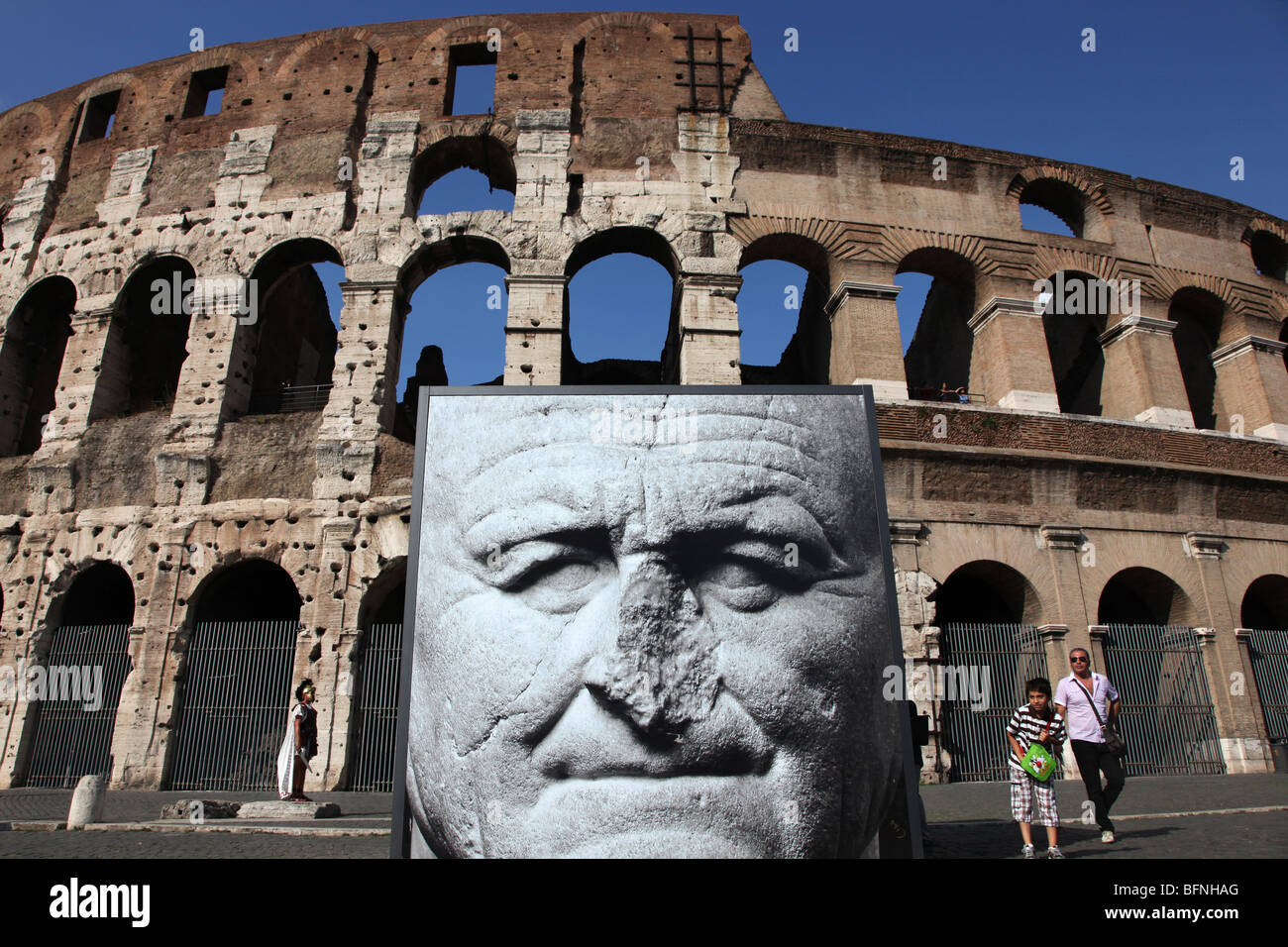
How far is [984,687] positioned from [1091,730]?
4279mm

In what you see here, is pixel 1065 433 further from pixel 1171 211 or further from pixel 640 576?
pixel 640 576

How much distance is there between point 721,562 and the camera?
2.97 metres

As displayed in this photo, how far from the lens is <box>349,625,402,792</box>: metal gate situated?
8.51 meters

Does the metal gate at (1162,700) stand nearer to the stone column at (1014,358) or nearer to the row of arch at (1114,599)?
the row of arch at (1114,599)

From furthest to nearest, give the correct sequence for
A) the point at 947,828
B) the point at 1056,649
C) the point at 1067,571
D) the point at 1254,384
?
the point at 1254,384
the point at 1067,571
the point at 1056,649
the point at 947,828

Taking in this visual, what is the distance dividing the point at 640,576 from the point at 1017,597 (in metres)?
8.15

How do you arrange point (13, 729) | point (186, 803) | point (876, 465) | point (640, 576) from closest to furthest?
1. point (640, 576)
2. point (876, 465)
3. point (186, 803)
4. point (13, 729)

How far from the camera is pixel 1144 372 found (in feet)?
34.9

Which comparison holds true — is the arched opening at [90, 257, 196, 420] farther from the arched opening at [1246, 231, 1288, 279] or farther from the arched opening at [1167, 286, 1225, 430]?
the arched opening at [1246, 231, 1288, 279]

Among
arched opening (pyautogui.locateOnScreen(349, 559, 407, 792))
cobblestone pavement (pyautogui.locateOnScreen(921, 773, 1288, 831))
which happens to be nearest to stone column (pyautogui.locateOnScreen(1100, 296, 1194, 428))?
cobblestone pavement (pyautogui.locateOnScreen(921, 773, 1288, 831))

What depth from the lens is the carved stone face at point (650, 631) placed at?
2707mm

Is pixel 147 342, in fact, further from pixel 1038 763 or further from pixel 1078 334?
pixel 1078 334

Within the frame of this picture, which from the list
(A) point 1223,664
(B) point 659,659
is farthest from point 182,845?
(A) point 1223,664
